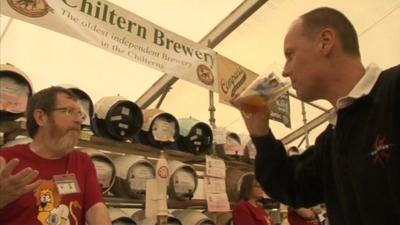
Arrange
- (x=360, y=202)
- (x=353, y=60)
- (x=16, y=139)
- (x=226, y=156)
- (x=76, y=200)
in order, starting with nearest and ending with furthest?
(x=360, y=202) < (x=353, y=60) < (x=76, y=200) < (x=16, y=139) < (x=226, y=156)

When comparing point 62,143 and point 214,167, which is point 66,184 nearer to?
point 62,143

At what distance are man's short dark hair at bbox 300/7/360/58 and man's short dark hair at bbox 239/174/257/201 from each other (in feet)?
6.90

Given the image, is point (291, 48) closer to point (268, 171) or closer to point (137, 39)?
point (268, 171)

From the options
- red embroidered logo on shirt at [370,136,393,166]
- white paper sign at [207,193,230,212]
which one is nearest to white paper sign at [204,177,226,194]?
white paper sign at [207,193,230,212]

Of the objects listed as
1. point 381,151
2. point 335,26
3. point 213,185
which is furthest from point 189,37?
point 381,151

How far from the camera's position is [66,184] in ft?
6.27

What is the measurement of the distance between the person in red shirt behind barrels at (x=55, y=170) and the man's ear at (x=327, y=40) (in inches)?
45.5

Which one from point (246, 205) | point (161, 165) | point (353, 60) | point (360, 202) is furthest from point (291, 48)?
point (246, 205)

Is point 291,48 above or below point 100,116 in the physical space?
below

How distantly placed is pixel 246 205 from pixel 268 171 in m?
1.81

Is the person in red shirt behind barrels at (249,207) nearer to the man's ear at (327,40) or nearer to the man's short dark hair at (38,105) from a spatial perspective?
the man's short dark hair at (38,105)

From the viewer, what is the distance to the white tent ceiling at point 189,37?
3.50 m

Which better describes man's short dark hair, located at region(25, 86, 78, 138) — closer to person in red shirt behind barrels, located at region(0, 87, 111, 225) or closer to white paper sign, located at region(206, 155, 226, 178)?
person in red shirt behind barrels, located at region(0, 87, 111, 225)

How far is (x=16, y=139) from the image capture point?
2275 mm
